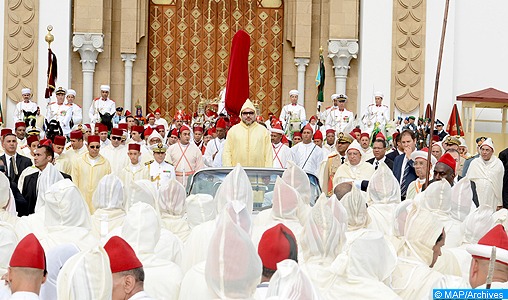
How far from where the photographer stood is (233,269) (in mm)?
4039

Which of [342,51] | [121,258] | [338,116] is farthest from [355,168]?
[342,51]

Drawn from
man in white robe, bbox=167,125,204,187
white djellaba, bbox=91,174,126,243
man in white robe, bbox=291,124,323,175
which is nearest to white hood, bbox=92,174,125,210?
white djellaba, bbox=91,174,126,243

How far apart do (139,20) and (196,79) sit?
198cm

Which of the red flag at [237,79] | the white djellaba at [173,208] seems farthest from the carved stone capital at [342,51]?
the white djellaba at [173,208]

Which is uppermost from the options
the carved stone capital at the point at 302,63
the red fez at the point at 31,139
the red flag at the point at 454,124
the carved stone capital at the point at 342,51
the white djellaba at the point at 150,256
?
Result: the carved stone capital at the point at 342,51

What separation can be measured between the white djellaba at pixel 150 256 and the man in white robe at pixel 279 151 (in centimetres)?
1071

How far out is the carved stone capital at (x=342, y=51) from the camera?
2366cm

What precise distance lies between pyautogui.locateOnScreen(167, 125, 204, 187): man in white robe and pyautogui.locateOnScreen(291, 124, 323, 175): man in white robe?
1.58 meters

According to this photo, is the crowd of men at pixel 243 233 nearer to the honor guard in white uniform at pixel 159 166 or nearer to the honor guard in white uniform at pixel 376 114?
the honor guard in white uniform at pixel 159 166

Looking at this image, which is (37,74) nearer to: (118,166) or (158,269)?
(118,166)

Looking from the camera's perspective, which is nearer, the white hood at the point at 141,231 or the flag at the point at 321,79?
the white hood at the point at 141,231

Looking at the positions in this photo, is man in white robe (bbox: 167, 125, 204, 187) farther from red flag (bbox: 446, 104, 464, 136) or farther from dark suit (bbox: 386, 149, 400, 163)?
red flag (bbox: 446, 104, 464, 136)

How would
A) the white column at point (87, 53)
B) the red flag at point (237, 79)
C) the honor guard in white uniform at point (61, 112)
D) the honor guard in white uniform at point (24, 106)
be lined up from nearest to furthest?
1. the red flag at point (237, 79)
2. the honor guard in white uniform at point (61, 112)
3. the honor guard in white uniform at point (24, 106)
4. the white column at point (87, 53)

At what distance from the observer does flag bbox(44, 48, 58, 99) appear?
71.7 ft
